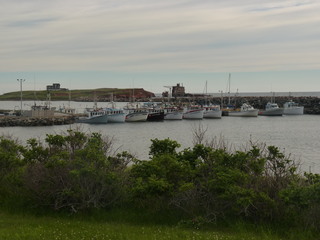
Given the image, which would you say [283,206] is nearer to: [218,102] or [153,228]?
[153,228]

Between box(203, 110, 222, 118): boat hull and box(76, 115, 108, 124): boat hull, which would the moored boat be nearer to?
box(76, 115, 108, 124): boat hull

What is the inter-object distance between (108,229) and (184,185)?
2126 mm

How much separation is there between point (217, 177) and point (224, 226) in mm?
1340

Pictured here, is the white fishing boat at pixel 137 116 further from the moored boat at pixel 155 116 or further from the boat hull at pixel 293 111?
the boat hull at pixel 293 111

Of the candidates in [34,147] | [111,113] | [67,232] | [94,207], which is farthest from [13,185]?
[111,113]

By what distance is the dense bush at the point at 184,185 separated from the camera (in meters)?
10.7

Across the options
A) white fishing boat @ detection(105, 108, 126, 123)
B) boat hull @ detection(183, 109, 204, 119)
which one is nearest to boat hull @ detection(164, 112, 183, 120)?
boat hull @ detection(183, 109, 204, 119)

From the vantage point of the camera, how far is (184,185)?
10859mm

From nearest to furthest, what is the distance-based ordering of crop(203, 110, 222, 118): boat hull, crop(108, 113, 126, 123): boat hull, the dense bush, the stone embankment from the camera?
1. the dense bush
2. the stone embankment
3. crop(108, 113, 126, 123): boat hull
4. crop(203, 110, 222, 118): boat hull

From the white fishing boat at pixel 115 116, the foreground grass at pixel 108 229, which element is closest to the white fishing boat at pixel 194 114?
the white fishing boat at pixel 115 116

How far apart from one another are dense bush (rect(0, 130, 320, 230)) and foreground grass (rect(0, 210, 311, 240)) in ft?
1.43

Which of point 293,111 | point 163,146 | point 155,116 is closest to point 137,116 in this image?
point 155,116

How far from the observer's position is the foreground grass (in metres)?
9.63

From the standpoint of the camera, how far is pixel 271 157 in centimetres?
1214
